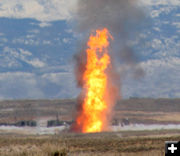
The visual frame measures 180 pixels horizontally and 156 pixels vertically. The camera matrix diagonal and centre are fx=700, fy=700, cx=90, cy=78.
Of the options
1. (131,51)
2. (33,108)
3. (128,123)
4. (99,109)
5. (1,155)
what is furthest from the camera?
(33,108)

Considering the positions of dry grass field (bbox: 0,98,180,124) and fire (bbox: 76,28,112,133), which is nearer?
fire (bbox: 76,28,112,133)

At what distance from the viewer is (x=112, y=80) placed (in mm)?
104938

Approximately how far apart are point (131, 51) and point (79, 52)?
12.6 metres

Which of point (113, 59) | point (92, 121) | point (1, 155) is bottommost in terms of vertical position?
point (1, 155)

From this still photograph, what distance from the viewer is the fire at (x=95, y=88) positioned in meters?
104

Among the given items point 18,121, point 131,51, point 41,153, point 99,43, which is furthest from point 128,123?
point 41,153

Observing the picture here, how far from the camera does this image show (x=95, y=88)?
10425 cm

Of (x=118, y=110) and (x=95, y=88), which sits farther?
(x=118, y=110)

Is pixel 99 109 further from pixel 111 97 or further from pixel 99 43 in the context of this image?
pixel 99 43

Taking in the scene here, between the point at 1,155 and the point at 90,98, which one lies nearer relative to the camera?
the point at 1,155

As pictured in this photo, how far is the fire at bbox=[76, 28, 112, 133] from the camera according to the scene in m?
104

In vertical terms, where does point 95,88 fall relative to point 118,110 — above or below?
below

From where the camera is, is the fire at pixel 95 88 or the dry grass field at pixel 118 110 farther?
the dry grass field at pixel 118 110

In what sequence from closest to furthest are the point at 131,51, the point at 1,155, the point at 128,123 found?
1. the point at 1,155
2. the point at 131,51
3. the point at 128,123
